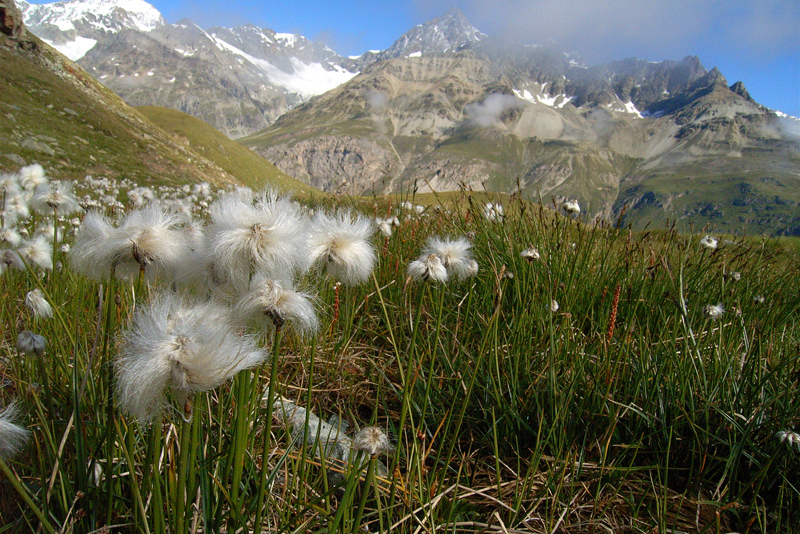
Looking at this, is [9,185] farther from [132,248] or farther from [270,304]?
[270,304]

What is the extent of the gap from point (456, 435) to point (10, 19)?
1473 inches

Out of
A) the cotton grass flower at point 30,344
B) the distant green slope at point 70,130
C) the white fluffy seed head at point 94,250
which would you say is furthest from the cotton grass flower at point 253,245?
the distant green slope at point 70,130

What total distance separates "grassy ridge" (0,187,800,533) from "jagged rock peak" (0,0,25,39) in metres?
33.7

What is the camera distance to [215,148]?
39.3 metres

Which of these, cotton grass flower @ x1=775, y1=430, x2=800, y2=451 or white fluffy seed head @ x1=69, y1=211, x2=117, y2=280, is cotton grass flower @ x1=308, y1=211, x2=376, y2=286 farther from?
cotton grass flower @ x1=775, y1=430, x2=800, y2=451

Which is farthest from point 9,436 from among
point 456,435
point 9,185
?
point 9,185

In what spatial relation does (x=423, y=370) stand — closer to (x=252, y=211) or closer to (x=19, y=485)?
(x=252, y=211)

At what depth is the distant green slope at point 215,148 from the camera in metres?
36.8

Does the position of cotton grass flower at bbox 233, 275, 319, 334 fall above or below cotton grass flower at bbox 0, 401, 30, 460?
above

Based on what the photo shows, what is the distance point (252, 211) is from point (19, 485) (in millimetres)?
979

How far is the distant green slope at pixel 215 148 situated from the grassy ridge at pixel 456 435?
1360 inches

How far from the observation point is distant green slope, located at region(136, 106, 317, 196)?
3676 cm

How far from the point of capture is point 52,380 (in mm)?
2020

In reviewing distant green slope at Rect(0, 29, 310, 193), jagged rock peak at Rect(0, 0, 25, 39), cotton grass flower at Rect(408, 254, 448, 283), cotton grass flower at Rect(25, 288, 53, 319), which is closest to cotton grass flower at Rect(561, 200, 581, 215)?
cotton grass flower at Rect(408, 254, 448, 283)
